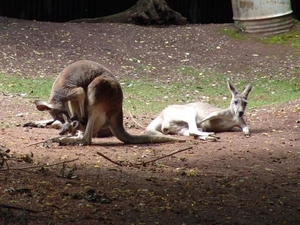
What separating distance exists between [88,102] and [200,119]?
6.40 feet

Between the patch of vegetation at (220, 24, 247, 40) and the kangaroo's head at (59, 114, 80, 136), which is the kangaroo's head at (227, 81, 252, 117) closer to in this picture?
the kangaroo's head at (59, 114, 80, 136)

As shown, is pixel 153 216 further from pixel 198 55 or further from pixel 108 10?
pixel 108 10

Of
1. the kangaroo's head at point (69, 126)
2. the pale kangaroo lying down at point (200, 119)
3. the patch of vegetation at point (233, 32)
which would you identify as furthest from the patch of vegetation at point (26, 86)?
the patch of vegetation at point (233, 32)

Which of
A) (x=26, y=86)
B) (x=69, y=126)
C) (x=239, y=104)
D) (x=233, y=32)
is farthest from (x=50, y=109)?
(x=233, y=32)

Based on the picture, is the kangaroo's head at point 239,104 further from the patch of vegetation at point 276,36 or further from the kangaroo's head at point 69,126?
the patch of vegetation at point 276,36

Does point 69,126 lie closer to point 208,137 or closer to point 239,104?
point 208,137

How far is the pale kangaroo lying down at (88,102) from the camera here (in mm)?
7160

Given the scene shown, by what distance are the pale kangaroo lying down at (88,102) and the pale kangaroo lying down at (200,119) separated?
3.02 ft

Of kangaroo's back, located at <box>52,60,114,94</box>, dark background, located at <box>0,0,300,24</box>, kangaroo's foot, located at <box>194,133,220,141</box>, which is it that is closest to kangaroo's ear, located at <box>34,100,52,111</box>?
kangaroo's back, located at <box>52,60,114,94</box>

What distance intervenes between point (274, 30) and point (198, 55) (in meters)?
2.03

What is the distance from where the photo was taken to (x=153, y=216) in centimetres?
447

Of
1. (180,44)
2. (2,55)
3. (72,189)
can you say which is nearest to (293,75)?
(180,44)

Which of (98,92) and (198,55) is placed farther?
(198,55)

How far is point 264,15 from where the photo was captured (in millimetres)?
14562
